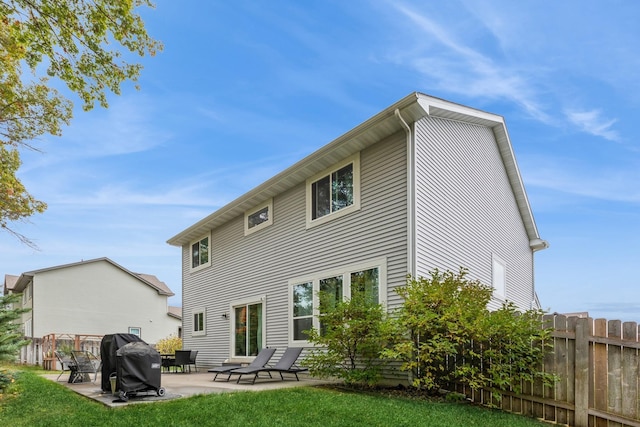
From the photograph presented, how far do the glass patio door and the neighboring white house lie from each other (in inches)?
616

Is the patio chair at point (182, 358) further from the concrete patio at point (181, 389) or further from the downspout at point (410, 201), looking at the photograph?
the downspout at point (410, 201)

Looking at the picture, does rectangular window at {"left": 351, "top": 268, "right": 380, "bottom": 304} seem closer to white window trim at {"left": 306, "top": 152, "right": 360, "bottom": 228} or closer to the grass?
white window trim at {"left": 306, "top": 152, "right": 360, "bottom": 228}

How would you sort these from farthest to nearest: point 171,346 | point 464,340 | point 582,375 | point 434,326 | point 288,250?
point 171,346
point 288,250
point 434,326
point 464,340
point 582,375

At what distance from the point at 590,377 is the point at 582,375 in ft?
0.33

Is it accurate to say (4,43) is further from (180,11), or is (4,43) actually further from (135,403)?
(135,403)

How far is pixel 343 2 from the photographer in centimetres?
1184

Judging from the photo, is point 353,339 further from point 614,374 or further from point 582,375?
point 614,374

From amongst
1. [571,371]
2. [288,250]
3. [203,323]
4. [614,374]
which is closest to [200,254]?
[203,323]

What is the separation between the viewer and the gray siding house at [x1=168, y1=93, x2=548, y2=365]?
9992 millimetres

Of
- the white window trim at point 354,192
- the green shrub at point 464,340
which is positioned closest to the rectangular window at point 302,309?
the white window trim at point 354,192

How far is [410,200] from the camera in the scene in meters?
9.68

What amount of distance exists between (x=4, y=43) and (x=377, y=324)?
8511mm

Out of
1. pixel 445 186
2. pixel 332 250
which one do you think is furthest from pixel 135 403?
pixel 445 186

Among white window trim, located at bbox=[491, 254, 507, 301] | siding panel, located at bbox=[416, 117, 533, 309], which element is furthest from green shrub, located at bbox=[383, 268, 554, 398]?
white window trim, located at bbox=[491, 254, 507, 301]
